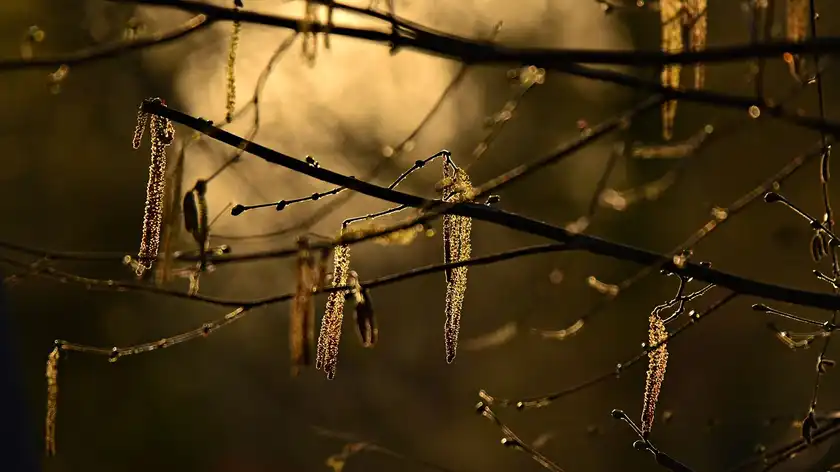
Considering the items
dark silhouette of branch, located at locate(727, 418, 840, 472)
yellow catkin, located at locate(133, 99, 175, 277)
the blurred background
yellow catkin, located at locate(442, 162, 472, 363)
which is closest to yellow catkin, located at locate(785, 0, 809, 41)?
yellow catkin, located at locate(442, 162, 472, 363)

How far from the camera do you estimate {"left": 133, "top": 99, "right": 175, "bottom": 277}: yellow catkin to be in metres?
1.25

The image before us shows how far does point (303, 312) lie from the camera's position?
1.07 meters

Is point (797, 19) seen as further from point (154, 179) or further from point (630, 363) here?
point (154, 179)

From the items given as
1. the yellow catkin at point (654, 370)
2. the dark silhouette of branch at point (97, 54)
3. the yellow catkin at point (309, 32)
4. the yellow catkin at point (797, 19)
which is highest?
the yellow catkin at point (797, 19)

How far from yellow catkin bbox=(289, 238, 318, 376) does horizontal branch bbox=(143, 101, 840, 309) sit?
0.14 m

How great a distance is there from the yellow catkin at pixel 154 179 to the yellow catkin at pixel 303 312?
1.01ft

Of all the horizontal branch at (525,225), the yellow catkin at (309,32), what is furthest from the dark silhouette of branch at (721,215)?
the yellow catkin at (309,32)

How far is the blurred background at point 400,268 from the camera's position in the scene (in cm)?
603

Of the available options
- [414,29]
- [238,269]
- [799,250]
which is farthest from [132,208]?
[414,29]

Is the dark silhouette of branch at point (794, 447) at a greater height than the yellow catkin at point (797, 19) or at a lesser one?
lesser

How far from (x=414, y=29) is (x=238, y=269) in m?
7.60

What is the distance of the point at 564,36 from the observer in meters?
7.12

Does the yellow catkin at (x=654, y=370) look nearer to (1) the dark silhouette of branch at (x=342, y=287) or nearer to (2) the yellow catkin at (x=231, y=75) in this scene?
(1) the dark silhouette of branch at (x=342, y=287)

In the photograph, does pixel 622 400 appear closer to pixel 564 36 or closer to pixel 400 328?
pixel 400 328
